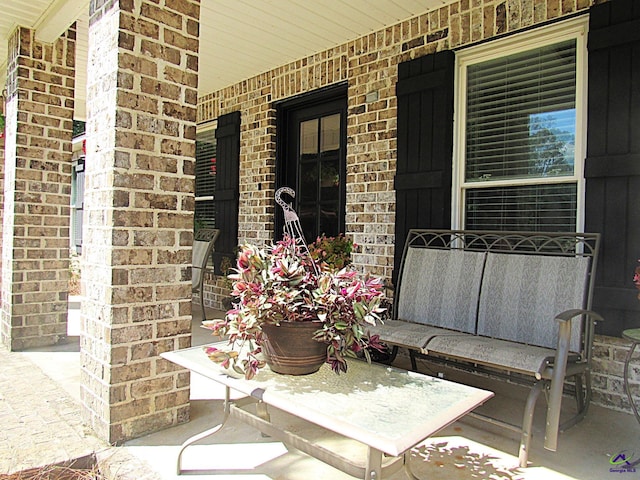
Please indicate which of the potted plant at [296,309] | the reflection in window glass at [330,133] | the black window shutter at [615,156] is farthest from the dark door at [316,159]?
the potted plant at [296,309]

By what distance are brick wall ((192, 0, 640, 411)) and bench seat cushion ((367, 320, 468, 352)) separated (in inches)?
35.2

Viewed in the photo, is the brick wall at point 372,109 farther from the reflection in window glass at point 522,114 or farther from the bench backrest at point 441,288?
the bench backrest at point 441,288

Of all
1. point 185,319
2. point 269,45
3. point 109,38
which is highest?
point 269,45

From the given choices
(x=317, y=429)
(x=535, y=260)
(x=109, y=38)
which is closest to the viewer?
(x=109, y=38)

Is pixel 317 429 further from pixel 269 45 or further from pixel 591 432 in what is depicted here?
pixel 269 45

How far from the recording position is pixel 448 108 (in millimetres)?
3396

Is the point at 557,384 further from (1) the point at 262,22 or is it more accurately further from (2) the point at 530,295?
(1) the point at 262,22

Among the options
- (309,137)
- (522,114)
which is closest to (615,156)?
(522,114)

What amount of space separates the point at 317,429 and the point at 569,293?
4.96ft

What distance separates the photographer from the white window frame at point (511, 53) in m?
2.89

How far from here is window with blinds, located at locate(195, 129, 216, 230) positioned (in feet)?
19.7

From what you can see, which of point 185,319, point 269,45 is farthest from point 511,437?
point 269,45

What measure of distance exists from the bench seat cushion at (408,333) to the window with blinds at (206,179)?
11.6 ft

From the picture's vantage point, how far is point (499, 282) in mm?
2803
